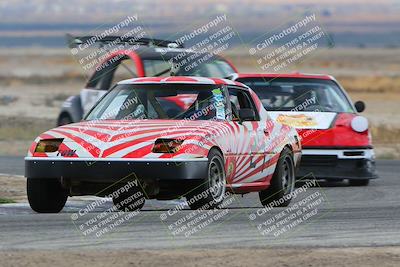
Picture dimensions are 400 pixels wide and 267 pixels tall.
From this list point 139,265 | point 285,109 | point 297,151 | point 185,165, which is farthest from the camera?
point 285,109

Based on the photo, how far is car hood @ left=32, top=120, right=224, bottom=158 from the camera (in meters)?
12.4

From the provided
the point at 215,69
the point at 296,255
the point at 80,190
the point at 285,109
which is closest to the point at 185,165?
the point at 80,190

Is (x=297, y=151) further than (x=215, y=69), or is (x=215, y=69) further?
(x=215, y=69)

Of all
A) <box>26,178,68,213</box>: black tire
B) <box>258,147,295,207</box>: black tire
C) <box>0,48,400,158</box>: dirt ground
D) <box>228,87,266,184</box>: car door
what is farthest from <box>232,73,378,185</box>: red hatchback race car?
<box>0,48,400,158</box>: dirt ground

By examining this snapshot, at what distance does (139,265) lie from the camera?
8.99 meters

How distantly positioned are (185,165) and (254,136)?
1978 mm

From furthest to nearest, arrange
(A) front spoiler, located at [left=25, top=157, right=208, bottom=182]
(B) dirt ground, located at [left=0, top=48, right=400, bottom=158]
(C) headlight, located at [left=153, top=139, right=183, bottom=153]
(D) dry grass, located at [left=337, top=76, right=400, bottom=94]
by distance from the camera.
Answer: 1. (D) dry grass, located at [left=337, top=76, right=400, bottom=94]
2. (B) dirt ground, located at [left=0, top=48, right=400, bottom=158]
3. (C) headlight, located at [left=153, top=139, right=183, bottom=153]
4. (A) front spoiler, located at [left=25, top=157, right=208, bottom=182]

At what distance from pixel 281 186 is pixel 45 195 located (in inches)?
116

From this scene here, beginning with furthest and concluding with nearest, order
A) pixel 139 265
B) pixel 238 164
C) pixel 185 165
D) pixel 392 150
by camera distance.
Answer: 1. pixel 392 150
2. pixel 238 164
3. pixel 185 165
4. pixel 139 265

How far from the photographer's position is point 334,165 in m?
17.9

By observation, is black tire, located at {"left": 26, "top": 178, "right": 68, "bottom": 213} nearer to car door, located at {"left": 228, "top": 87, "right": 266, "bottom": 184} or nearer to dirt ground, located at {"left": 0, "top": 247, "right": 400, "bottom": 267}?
car door, located at {"left": 228, "top": 87, "right": 266, "bottom": 184}

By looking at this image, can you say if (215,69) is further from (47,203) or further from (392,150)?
(47,203)

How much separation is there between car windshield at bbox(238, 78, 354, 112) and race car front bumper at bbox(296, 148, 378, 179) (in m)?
0.82

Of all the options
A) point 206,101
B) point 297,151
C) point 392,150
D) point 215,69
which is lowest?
point 392,150
